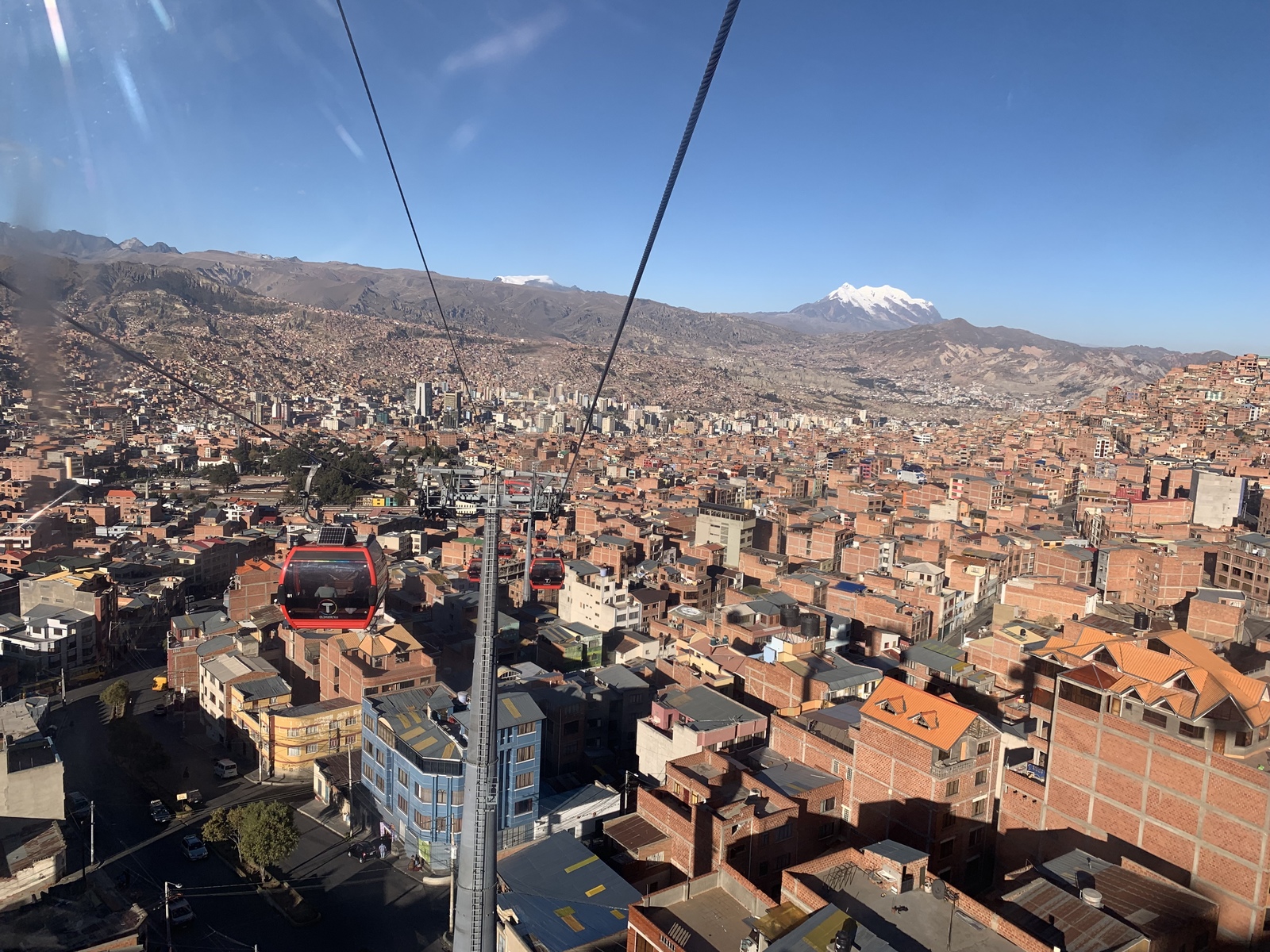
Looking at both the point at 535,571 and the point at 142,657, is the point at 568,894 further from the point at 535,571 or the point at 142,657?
the point at 142,657

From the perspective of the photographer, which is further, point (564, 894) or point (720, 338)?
point (720, 338)

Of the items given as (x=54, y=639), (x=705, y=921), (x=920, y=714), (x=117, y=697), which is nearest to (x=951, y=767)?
(x=920, y=714)

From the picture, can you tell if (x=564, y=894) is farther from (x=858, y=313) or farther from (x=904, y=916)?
(x=858, y=313)

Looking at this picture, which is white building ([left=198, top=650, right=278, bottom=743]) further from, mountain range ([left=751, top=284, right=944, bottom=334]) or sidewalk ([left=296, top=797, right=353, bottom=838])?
mountain range ([left=751, top=284, right=944, bottom=334])

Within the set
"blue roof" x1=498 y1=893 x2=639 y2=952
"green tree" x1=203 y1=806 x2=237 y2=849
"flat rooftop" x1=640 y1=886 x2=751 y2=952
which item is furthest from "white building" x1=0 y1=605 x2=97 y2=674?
"flat rooftop" x1=640 y1=886 x2=751 y2=952

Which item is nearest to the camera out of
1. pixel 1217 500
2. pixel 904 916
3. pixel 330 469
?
pixel 904 916

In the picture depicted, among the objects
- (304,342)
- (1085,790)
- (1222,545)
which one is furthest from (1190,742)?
(304,342)

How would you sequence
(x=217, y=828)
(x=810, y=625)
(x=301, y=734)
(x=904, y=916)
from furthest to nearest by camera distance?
(x=810, y=625) < (x=301, y=734) < (x=217, y=828) < (x=904, y=916)
